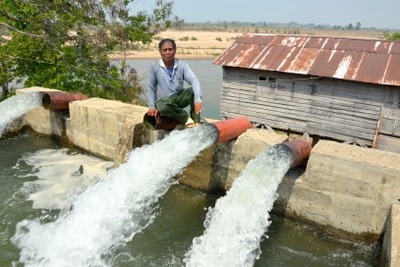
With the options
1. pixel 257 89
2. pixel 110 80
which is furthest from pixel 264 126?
pixel 110 80

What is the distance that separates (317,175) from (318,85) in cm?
835

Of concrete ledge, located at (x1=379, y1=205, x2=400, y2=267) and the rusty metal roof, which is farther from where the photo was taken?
the rusty metal roof

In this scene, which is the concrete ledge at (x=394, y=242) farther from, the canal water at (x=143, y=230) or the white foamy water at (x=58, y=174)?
the white foamy water at (x=58, y=174)

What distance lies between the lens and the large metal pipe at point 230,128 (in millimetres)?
4881

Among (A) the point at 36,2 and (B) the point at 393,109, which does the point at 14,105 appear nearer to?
(A) the point at 36,2

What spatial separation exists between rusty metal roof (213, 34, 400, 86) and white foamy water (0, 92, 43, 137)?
26.8 ft

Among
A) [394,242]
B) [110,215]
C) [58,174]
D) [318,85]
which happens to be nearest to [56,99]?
[58,174]

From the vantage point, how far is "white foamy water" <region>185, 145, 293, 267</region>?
369 centimetres

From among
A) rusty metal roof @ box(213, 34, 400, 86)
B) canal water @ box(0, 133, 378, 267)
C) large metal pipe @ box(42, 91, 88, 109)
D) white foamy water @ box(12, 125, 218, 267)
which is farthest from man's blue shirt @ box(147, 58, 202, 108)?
rusty metal roof @ box(213, 34, 400, 86)

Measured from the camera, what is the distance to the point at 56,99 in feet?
22.6

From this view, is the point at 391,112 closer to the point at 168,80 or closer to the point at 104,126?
the point at 168,80

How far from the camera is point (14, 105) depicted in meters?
6.88

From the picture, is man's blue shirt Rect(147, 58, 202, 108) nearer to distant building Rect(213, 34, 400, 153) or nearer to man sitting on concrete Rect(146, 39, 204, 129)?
man sitting on concrete Rect(146, 39, 204, 129)

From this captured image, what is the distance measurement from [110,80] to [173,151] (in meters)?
6.98
